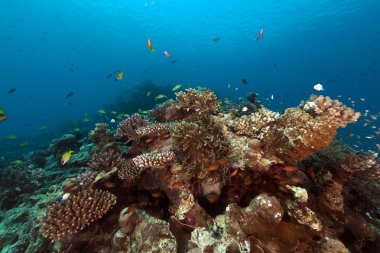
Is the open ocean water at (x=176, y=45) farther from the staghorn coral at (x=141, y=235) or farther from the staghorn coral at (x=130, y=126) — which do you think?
the staghorn coral at (x=141, y=235)

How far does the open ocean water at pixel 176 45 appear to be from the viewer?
33656 mm

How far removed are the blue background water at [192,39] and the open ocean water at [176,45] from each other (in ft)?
1.03

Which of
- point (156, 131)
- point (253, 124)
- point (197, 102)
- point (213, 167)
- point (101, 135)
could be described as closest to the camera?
point (213, 167)

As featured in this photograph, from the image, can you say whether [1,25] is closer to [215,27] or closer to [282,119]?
[215,27]

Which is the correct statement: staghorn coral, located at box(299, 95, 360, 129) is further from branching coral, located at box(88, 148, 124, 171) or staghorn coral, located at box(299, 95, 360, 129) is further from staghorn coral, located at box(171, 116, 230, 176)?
branching coral, located at box(88, 148, 124, 171)

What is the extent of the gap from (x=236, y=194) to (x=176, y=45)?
287 feet

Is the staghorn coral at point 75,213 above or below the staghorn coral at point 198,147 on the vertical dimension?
below

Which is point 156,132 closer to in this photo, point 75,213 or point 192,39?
point 75,213

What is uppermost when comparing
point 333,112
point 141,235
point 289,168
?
point 333,112

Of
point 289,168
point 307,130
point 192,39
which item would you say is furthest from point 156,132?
point 192,39

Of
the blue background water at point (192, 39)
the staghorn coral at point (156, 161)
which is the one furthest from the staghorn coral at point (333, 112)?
the blue background water at point (192, 39)

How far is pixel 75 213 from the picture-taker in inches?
160

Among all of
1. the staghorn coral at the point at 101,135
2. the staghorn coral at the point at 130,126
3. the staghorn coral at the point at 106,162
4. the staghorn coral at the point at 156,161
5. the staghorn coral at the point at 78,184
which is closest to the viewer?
the staghorn coral at the point at 156,161

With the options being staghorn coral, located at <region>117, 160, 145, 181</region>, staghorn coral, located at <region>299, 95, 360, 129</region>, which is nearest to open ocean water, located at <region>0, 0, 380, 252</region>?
staghorn coral, located at <region>299, 95, 360, 129</region>
